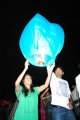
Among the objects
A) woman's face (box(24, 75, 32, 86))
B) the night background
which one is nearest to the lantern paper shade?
woman's face (box(24, 75, 32, 86))

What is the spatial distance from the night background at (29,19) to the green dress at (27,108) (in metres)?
3.28

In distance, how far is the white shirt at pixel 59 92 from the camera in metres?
4.38

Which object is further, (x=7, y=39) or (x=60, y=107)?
(x=7, y=39)

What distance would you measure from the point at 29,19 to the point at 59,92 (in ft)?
12.5

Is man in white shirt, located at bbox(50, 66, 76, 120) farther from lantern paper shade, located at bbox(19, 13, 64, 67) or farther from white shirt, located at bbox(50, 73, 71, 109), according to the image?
lantern paper shade, located at bbox(19, 13, 64, 67)

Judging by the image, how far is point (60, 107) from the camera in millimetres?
4363

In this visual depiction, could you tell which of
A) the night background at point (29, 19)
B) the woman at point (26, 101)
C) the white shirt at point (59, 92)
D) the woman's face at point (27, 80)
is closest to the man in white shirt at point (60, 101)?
the white shirt at point (59, 92)

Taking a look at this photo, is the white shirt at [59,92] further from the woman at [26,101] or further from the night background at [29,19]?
the night background at [29,19]

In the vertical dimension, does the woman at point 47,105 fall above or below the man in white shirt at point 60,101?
below

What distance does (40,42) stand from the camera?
4723 millimetres

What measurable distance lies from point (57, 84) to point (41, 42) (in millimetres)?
784

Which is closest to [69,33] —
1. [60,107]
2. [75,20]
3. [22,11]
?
[75,20]

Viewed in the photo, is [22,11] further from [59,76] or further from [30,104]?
[30,104]

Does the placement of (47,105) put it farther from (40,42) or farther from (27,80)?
(40,42)
